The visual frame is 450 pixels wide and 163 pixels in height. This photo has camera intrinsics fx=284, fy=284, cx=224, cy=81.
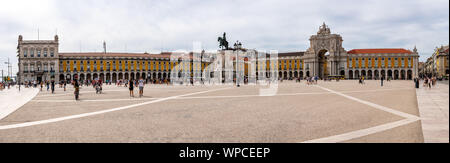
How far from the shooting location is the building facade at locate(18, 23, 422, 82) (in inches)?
2803

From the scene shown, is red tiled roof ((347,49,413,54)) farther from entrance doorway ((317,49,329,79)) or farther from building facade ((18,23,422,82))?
entrance doorway ((317,49,329,79))

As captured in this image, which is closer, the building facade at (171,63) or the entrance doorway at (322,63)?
the building facade at (171,63)

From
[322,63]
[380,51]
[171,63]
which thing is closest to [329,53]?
[322,63]

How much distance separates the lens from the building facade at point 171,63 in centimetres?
7119

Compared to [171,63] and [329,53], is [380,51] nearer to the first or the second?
[329,53]

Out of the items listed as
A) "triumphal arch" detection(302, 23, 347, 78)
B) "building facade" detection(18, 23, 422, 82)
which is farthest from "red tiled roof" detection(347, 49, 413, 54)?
"triumphal arch" detection(302, 23, 347, 78)

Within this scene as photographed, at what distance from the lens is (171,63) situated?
8606 centimetres

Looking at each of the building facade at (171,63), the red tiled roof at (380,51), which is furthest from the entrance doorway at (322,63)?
the red tiled roof at (380,51)

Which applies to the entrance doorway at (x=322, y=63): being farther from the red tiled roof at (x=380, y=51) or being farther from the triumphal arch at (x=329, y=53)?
the red tiled roof at (x=380, y=51)

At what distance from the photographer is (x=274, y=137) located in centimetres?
496

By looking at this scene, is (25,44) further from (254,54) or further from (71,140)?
(71,140)

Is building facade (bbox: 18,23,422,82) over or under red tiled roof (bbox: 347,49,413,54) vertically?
under
